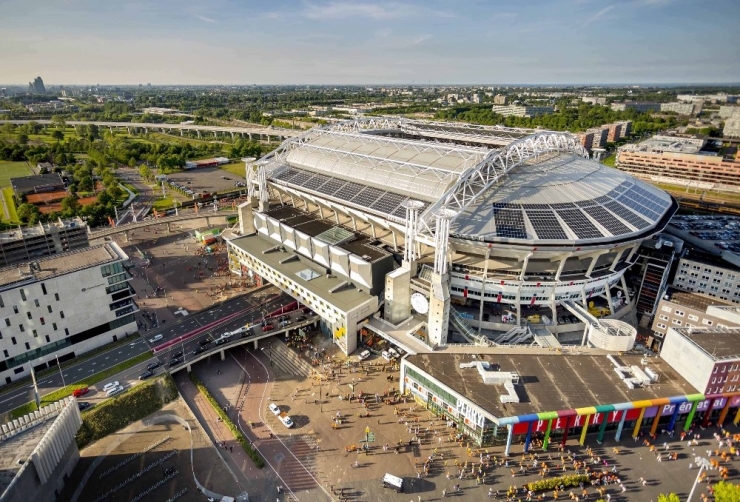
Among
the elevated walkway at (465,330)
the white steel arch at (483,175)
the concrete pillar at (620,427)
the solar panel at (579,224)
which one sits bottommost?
the concrete pillar at (620,427)

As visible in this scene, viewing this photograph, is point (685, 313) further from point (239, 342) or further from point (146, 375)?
point (146, 375)

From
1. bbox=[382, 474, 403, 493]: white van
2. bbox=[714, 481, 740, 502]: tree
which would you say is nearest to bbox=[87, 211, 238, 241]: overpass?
bbox=[382, 474, 403, 493]: white van

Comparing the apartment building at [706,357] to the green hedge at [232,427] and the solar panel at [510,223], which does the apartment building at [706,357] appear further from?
the green hedge at [232,427]

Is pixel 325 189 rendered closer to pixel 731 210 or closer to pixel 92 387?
pixel 92 387

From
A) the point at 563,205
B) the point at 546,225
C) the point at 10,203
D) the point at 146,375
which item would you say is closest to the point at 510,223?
the point at 546,225

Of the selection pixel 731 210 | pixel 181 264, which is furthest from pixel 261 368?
pixel 731 210

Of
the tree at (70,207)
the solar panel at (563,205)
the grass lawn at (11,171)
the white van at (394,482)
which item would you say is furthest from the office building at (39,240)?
the solar panel at (563,205)
